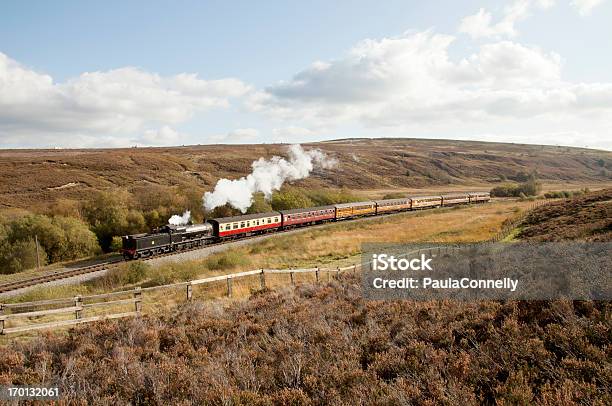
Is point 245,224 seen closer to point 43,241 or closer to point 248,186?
point 248,186

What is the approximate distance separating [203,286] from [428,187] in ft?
345

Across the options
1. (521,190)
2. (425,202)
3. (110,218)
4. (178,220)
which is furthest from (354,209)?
(521,190)

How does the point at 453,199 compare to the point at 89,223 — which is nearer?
the point at 89,223

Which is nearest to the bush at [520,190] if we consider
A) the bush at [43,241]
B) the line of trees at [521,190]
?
the line of trees at [521,190]

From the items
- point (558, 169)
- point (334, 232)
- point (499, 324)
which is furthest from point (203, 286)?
point (558, 169)

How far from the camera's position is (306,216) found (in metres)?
42.7

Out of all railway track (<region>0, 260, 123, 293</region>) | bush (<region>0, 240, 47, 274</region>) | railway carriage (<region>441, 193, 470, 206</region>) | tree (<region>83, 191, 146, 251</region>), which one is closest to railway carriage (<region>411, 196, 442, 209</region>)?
railway carriage (<region>441, 193, 470, 206</region>)

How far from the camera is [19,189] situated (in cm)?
6300

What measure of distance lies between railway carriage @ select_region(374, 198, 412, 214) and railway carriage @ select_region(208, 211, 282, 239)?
18030 millimetres

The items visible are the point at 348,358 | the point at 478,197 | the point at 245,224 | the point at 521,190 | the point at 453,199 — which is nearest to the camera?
the point at 348,358

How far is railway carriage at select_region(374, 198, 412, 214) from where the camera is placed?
52097 mm

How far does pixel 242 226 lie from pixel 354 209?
1791cm

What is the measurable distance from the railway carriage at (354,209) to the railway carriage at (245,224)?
32.8 feet

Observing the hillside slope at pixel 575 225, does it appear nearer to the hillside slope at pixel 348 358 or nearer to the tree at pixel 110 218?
the hillside slope at pixel 348 358
